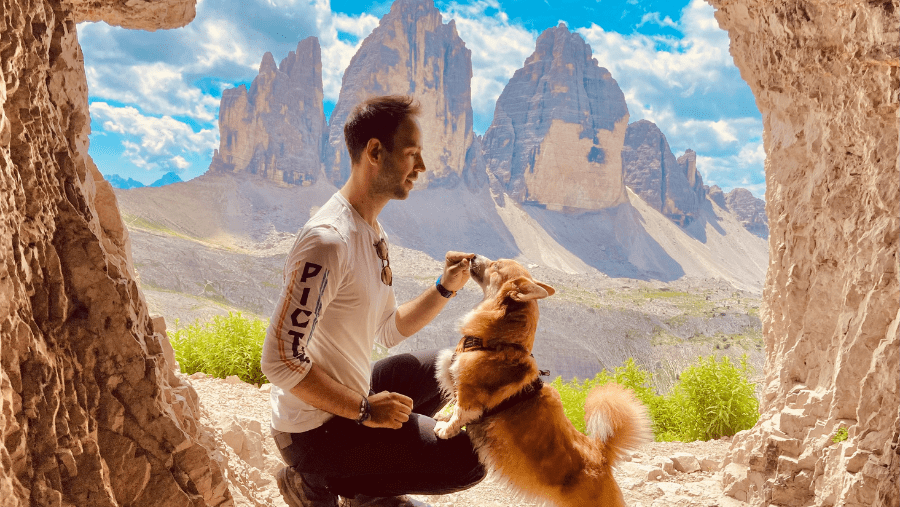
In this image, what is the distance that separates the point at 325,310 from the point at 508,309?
2.61ft

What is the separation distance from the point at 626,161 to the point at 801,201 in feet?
224

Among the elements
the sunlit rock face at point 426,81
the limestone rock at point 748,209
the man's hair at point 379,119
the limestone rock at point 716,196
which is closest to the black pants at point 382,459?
the man's hair at point 379,119

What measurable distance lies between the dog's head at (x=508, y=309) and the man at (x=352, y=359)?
432 mm

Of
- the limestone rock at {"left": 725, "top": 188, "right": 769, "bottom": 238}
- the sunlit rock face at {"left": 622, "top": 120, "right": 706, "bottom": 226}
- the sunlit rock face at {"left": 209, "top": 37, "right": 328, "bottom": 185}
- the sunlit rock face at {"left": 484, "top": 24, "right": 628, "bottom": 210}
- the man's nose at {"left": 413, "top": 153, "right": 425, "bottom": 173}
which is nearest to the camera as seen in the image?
the man's nose at {"left": 413, "top": 153, "right": 425, "bottom": 173}

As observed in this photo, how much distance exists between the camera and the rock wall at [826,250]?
1957mm

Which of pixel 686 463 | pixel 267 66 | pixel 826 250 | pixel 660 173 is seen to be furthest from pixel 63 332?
pixel 660 173

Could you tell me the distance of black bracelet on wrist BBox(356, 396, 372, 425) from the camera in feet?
5.66

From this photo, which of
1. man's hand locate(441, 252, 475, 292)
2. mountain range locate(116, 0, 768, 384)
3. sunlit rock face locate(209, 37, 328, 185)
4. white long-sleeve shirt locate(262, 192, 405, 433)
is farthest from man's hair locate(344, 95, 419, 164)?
sunlit rock face locate(209, 37, 328, 185)

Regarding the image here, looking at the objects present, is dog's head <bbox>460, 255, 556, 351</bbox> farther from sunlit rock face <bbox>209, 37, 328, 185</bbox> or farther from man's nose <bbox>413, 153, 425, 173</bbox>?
sunlit rock face <bbox>209, 37, 328, 185</bbox>

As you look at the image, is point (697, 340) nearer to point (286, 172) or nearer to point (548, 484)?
point (548, 484)

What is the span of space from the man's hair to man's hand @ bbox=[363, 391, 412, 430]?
86 cm

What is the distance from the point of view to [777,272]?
297 centimetres

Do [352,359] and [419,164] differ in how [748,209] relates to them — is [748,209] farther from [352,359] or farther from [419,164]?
[352,359]

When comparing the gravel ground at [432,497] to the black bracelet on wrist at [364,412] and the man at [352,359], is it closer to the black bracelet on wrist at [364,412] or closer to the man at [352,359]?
the man at [352,359]
